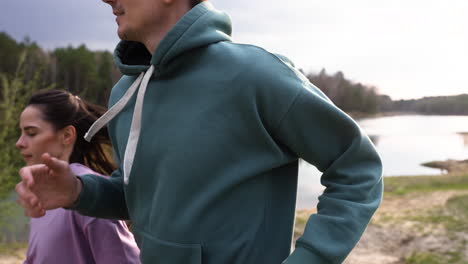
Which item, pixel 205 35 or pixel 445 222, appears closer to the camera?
pixel 205 35

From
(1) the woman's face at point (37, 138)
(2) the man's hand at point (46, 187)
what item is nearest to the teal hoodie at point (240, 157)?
(2) the man's hand at point (46, 187)

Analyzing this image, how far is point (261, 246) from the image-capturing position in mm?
1243

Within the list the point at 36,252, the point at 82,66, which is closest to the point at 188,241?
the point at 36,252

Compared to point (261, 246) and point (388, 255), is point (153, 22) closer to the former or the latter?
point (261, 246)

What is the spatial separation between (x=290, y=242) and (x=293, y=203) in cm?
11

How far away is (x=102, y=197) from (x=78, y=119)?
97 centimetres

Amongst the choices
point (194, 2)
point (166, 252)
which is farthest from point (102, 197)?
point (194, 2)

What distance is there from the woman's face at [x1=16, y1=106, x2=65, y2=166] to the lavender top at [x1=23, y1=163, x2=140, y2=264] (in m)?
0.34

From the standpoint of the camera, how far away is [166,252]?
50.2 inches

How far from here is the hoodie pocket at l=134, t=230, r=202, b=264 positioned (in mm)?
1231

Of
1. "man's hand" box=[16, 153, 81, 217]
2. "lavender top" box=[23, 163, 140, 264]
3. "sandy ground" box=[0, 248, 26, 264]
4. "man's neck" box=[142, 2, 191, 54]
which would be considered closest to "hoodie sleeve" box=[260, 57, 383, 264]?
"man's neck" box=[142, 2, 191, 54]

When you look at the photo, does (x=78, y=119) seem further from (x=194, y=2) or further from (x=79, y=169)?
(x=194, y=2)

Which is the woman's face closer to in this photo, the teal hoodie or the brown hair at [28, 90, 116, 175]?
the brown hair at [28, 90, 116, 175]

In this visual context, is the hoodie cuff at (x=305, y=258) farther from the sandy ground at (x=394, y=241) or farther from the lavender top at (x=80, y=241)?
the sandy ground at (x=394, y=241)
